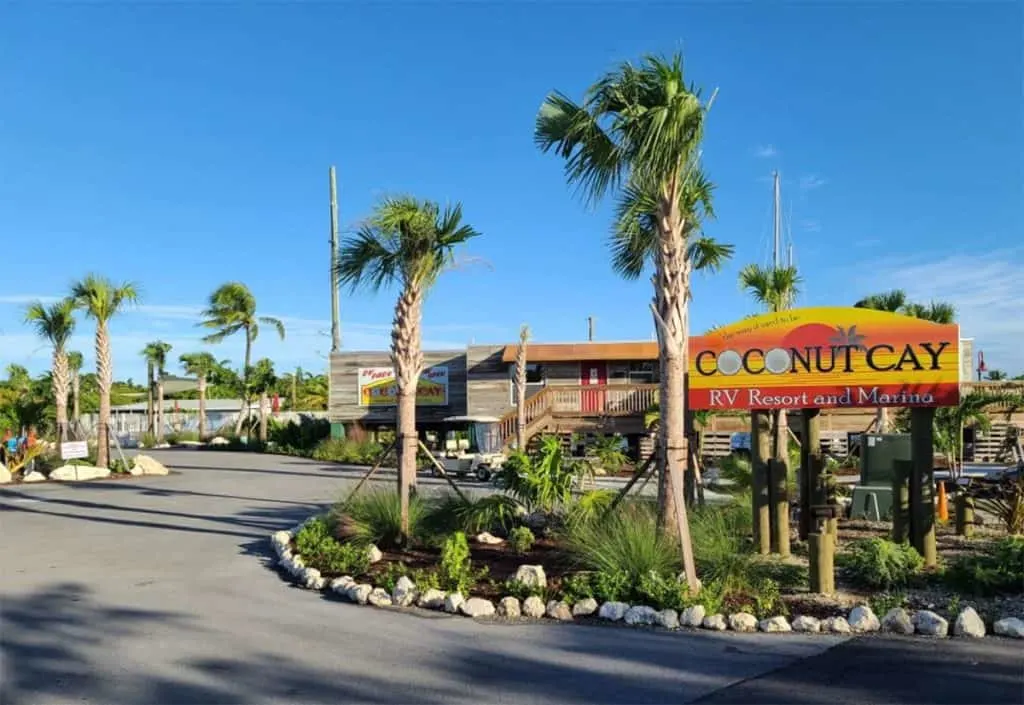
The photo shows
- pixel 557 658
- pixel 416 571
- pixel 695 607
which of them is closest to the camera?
pixel 557 658

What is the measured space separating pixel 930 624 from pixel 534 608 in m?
3.23

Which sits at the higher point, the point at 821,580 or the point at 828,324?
the point at 828,324

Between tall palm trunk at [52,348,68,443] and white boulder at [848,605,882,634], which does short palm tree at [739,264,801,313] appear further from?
tall palm trunk at [52,348,68,443]

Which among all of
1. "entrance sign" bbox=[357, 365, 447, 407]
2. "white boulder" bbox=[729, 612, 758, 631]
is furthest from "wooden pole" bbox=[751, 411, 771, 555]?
"entrance sign" bbox=[357, 365, 447, 407]

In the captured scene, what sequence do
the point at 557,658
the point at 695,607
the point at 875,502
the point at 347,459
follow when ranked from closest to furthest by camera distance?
1. the point at 557,658
2. the point at 695,607
3. the point at 875,502
4. the point at 347,459

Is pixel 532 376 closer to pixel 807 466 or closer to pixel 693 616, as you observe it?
pixel 807 466

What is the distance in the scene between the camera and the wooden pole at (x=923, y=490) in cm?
905

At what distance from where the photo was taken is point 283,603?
8.14 metres

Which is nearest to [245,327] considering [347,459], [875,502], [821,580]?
[347,459]

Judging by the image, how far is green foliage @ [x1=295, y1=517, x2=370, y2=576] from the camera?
9.22 m

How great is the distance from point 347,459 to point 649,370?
38.9ft

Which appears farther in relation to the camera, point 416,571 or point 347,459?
point 347,459

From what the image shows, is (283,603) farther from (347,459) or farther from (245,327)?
(245,327)

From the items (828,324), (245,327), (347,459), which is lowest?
(347,459)
